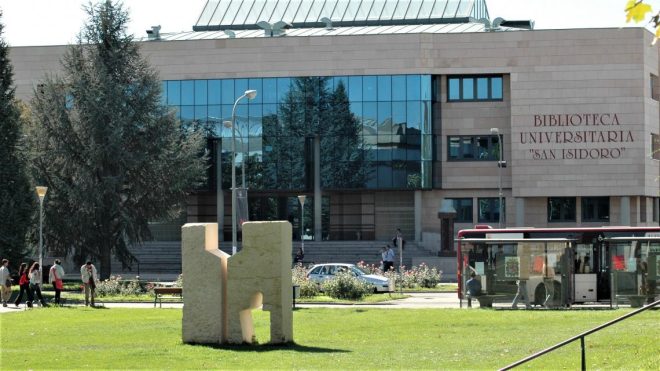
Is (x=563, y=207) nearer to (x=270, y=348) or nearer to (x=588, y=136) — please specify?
(x=588, y=136)

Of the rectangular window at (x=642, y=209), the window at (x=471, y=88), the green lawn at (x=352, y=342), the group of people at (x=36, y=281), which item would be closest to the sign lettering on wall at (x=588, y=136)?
the rectangular window at (x=642, y=209)

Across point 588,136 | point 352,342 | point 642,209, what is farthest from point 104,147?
point 642,209

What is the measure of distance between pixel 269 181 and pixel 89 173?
70.1 ft

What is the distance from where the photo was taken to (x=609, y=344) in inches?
596

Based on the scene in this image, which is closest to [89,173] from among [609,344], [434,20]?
[434,20]

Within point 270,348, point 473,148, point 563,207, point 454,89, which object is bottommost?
point 270,348

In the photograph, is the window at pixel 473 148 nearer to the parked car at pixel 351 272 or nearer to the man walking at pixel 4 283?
the parked car at pixel 351 272

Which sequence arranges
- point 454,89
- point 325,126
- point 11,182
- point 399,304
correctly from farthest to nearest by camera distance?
point 454,89 < point 325,126 < point 11,182 < point 399,304

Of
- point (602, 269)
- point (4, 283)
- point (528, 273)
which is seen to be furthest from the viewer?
point (4, 283)

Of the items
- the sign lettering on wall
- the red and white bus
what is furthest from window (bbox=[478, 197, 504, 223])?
the red and white bus

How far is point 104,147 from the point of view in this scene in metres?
53.3

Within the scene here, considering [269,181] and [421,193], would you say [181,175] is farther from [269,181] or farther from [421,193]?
[421,193]

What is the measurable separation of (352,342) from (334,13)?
204 feet

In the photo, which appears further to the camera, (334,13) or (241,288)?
(334,13)
